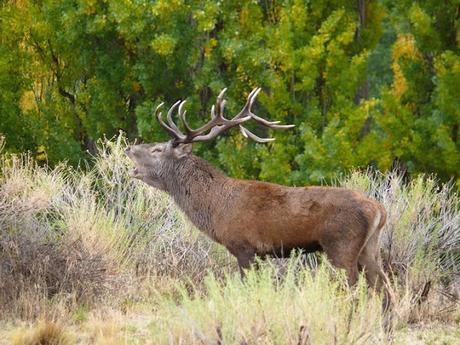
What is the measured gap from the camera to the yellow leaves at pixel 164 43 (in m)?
17.3

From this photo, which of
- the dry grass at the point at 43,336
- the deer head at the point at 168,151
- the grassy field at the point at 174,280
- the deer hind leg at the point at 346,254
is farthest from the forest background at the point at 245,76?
the dry grass at the point at 43,336

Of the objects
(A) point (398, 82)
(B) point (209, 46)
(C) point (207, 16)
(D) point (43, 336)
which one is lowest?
(D) point (43, 336)

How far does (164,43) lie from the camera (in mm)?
17281

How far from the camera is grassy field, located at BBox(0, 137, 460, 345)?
26.1ft

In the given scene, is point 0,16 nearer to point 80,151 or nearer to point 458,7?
point 80,151

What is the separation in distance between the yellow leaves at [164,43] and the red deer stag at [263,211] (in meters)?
5.96

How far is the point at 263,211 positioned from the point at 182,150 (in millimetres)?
1440

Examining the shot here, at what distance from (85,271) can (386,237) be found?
3.05m

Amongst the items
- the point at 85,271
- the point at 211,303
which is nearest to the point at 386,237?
the point at 85,271

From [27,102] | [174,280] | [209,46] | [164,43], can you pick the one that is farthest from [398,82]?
[174,280]

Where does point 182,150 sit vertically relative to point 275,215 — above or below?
above

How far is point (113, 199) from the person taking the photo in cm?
1324

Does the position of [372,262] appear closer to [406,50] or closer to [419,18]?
[419,18]

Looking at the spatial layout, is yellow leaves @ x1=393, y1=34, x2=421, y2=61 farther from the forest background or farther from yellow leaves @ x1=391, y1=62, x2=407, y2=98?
yellow leaves @ x1=391, y1=62, x2=407, y2=98
